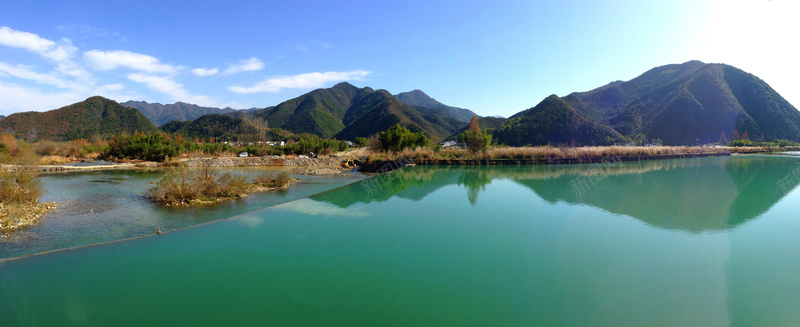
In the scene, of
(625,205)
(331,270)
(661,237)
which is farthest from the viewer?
(625,205)

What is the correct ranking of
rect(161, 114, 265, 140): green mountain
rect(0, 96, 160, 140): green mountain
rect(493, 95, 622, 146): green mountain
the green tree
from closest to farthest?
the green tree → rect(0, 96, 160, 140): green mountain → rect(493, 95, 622, 146): green mountain → rect(161, 114, 265, 140): green mountain

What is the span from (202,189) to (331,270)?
22.4 ft

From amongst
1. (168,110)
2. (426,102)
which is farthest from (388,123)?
(168,110)

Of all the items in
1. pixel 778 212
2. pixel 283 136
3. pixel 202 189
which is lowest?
pixel 778 212

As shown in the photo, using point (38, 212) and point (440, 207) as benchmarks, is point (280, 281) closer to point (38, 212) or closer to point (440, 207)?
point (440, 207)

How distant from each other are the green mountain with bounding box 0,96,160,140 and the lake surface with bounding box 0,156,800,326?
6293 centimetres

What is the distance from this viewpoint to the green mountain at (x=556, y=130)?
178ft

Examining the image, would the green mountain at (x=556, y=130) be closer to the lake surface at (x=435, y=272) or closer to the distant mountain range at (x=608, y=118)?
the distant mountain range at (x=608, y=118)

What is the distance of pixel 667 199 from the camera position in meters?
9.55

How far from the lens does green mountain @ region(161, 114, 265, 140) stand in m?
65.9

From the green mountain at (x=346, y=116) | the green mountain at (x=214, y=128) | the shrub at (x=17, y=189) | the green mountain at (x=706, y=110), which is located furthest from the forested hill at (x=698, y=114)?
the shrub at (x=17, y=189)

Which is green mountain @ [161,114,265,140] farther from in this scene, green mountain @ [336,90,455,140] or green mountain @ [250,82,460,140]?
green mountain @ [336,90,455,140]

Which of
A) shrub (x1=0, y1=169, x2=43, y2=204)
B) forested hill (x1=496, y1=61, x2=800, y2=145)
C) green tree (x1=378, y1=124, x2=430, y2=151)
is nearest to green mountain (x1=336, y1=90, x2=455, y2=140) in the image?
forested hill (x1=496, y1=61, x2=800, y2=145)

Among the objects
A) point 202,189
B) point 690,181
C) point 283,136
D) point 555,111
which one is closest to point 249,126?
point 283,136
